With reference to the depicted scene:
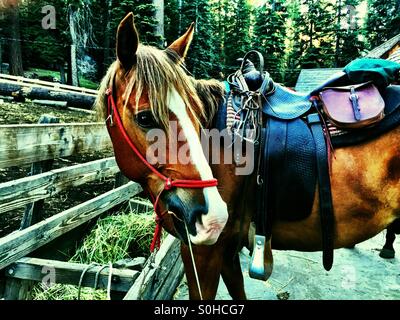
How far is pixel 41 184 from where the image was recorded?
2424 millimetres

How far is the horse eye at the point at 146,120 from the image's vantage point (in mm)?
1564

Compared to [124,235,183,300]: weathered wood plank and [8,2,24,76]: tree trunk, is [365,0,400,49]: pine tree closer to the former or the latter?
[8,2,24,76]: tree trunk

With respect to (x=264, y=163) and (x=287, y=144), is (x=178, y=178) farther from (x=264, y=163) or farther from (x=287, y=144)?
(x=287, y=144)

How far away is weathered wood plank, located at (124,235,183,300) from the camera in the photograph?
205 centimetres

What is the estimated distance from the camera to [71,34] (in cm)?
2105

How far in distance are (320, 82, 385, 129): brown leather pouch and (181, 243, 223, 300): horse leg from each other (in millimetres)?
1054

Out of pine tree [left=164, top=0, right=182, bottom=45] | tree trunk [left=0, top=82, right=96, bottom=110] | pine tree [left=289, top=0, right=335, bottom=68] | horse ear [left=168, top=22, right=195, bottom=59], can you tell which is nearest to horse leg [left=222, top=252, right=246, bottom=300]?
horse ear [left=168, top=22, right=195, bottom=59]

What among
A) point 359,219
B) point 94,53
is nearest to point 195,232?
point 359,219

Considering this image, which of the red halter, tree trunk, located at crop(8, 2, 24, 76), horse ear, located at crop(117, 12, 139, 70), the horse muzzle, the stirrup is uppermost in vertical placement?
tree trunk, located at crop(8, 2, 24, 76)

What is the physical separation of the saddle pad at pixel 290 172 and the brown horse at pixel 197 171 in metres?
0.10

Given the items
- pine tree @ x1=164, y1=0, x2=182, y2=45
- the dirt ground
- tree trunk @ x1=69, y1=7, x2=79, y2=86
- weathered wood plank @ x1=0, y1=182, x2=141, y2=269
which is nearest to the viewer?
weathered wood plank @ x1=0, y1=182, x2=141, y2=269

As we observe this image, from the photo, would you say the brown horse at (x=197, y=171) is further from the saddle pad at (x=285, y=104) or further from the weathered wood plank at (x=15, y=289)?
the weathered wood plank at (x=15, y=289)

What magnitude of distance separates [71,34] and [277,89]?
22.6 meters

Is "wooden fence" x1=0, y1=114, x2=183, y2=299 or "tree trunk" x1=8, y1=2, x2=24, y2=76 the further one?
"tree trunk" x1=8, y1=2, x2=24, y2=76
